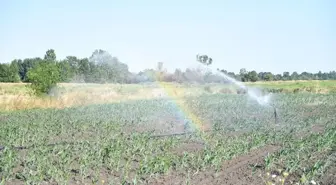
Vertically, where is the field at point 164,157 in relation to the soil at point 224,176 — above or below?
above

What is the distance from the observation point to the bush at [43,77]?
24078 mm

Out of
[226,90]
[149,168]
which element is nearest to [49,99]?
[149,168]

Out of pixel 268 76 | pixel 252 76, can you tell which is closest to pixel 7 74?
pixel 252 76

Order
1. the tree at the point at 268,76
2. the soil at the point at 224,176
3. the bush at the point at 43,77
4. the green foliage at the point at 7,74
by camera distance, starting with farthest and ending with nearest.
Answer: the tree at the point at 268,76, the green foliage at the point at 7,74, the bush at the point at 43,77, the soil at the point at 224,176

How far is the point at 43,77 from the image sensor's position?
24312 mm

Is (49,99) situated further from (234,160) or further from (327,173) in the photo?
(327,173)

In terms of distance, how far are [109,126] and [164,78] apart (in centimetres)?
3876

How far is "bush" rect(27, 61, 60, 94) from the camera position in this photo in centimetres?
2408

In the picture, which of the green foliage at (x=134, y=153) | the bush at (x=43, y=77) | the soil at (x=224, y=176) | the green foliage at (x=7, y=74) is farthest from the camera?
the green foliage at (x=7, y=74)

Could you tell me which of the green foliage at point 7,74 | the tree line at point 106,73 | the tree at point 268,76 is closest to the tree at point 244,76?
the tree line at point 106,73

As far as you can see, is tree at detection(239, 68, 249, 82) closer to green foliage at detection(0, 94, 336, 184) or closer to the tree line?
the tree line

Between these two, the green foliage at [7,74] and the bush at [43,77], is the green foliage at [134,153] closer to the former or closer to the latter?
the bush at [43,77]

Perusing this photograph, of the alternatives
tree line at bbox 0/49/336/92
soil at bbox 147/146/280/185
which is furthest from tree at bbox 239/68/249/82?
soil at bbox 147/146/280/185

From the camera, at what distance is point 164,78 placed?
52.2 meters
